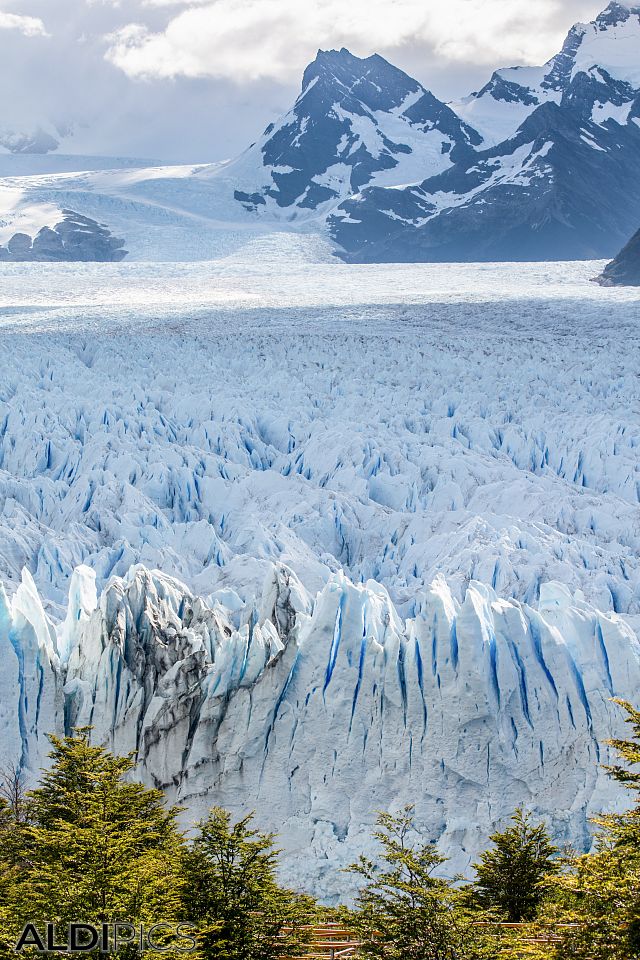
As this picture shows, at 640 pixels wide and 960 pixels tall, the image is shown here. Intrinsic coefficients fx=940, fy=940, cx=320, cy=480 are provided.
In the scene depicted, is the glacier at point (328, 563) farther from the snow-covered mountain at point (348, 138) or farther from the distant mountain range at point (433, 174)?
the snow-covered mountain at point (348, 138)

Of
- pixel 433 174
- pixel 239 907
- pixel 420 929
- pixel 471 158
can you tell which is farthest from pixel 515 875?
pixel 433 174

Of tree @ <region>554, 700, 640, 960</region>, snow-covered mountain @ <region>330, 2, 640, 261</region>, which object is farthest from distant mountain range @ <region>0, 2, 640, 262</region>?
tree @ <region>554, 700, 640, 960</region>

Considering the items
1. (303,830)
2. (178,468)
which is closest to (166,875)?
Result: (303,830)

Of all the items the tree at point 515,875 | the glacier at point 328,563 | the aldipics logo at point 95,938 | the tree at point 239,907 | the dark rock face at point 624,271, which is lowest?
the tree at point 515,875

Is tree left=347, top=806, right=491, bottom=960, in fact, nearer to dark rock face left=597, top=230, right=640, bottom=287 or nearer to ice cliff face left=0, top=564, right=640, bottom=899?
ice cliff face left=0, top=564, right=640, bottom=899

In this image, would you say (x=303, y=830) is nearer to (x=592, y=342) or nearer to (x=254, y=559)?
(x=254, y=559)

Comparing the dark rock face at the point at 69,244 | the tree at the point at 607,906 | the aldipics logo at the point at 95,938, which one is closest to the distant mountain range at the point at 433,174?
the dark rock face at the point at 69,244
